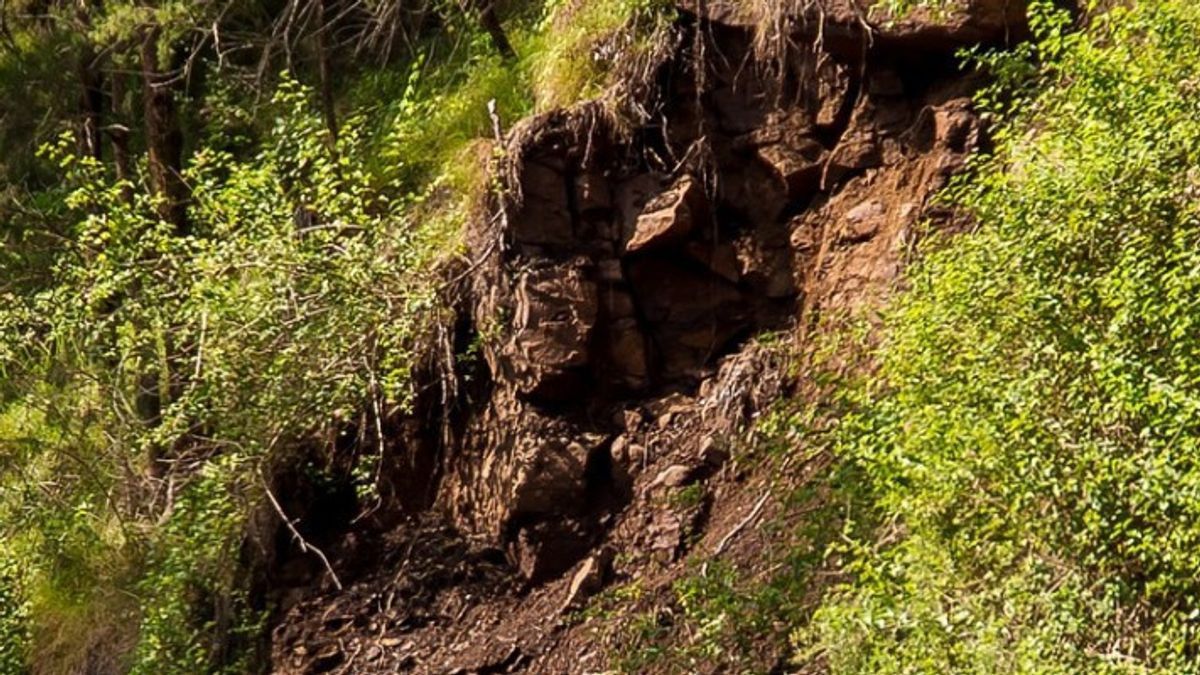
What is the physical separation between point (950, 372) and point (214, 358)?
5551 mm

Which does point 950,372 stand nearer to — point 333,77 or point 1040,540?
point 1040,540

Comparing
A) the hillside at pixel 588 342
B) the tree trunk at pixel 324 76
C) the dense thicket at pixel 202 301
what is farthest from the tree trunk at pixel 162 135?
the tree trunk at pixel 324 76

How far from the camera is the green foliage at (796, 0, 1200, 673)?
252 inches

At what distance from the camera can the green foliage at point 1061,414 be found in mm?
6395

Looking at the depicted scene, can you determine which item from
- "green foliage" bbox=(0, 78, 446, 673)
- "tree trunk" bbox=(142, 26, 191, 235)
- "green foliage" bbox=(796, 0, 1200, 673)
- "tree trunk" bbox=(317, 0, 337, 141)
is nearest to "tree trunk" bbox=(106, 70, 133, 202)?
"tree trunk" bbox=(142, 26, 191, 235)

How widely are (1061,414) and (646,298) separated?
445 cm

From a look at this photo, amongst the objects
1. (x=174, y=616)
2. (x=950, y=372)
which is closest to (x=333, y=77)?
(x=174, y=616)

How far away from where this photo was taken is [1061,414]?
22.2ft

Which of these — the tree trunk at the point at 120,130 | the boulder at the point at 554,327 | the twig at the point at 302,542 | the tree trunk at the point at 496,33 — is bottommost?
the twig at the point at 302,542

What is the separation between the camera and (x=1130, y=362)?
257 inches

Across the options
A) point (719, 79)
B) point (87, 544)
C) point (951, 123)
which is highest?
point (719, 79)

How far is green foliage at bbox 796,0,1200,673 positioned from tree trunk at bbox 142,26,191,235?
25.7 ft

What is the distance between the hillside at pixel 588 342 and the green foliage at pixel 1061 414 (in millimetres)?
32

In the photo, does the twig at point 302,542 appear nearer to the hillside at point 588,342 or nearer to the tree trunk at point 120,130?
the hillside at point 588,342
